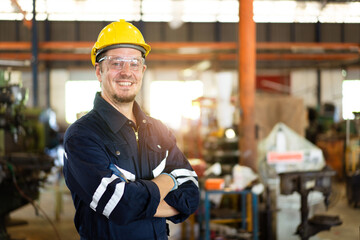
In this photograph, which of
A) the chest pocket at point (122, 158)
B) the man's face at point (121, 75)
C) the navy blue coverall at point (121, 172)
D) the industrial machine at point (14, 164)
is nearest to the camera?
the navy blue coverall at point (121, 172)

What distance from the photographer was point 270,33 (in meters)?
15.0

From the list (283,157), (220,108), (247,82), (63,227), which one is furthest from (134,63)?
(220,108)

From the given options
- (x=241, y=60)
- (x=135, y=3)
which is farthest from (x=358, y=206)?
(x=135, y=3)

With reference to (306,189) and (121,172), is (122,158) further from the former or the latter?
(306,189)

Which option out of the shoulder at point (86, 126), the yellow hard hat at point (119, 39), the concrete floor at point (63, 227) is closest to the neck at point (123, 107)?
the shoulder at point (86, 126)

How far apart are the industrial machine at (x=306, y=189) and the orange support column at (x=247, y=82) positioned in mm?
1985

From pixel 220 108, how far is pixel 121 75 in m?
5.51

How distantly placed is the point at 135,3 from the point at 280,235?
11779 mm

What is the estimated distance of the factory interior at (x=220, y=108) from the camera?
4.59m

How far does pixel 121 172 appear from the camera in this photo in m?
1.72

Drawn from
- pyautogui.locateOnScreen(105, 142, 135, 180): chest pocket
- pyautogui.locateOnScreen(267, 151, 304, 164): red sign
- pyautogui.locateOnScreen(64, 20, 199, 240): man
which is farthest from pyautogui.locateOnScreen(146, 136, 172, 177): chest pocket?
pyautogui.locateOnScreen(267, 151, 304, 164): red sign

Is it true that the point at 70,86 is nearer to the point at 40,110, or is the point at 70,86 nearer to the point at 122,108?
the point at 40,110

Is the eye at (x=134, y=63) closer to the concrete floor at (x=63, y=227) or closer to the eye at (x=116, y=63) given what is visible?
the eye at (x=116, y=63)

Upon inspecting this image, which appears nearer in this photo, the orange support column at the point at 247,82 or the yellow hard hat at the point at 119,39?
the yellow hard hat at the point at 119,39
